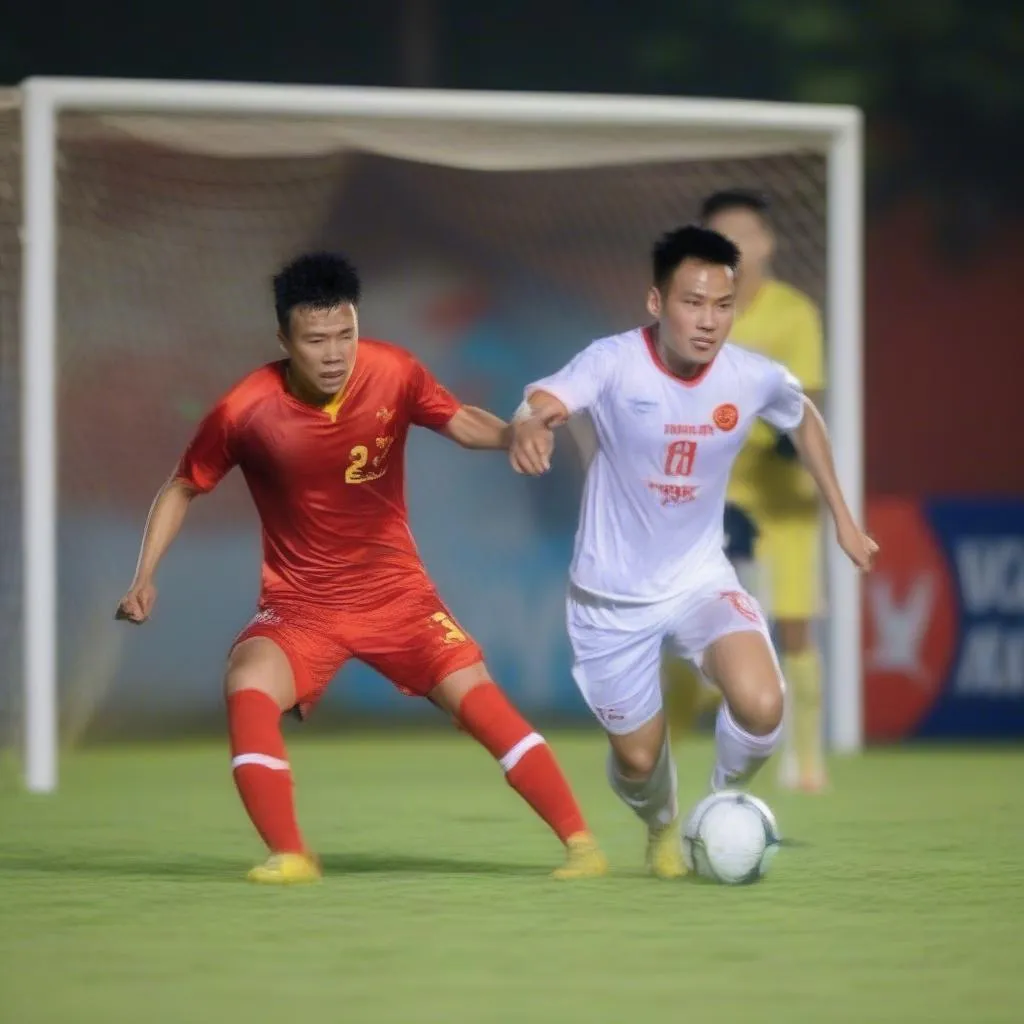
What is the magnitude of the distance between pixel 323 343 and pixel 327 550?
1.82ft

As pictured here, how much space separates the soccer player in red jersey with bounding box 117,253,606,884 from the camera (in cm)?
619

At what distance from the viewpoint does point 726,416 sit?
21.0ft

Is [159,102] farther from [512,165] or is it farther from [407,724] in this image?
[407,724]

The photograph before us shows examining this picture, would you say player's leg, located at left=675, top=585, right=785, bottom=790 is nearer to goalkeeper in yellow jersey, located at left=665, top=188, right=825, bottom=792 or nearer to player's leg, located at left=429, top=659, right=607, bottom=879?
player's leg, located at left=429, top=659, right=607, bottom=879

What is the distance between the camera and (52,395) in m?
8.81

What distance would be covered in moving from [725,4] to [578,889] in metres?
9.59

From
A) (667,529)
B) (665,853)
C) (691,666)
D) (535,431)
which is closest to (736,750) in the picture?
(665,853)

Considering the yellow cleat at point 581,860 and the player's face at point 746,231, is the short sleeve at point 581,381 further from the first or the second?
the player's face at point 746,231

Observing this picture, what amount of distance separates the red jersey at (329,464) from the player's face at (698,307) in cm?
58

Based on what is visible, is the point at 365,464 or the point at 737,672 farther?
the point at 365,464

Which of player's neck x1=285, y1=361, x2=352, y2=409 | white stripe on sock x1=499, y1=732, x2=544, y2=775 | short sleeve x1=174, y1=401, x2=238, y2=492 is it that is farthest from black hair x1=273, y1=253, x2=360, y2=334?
white stripe on sock x1=499, y1=732, x2=544, y2=775

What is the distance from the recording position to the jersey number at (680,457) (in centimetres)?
636

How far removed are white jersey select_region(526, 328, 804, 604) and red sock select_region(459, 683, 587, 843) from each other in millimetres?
374

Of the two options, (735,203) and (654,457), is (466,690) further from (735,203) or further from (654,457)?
(735,203)
